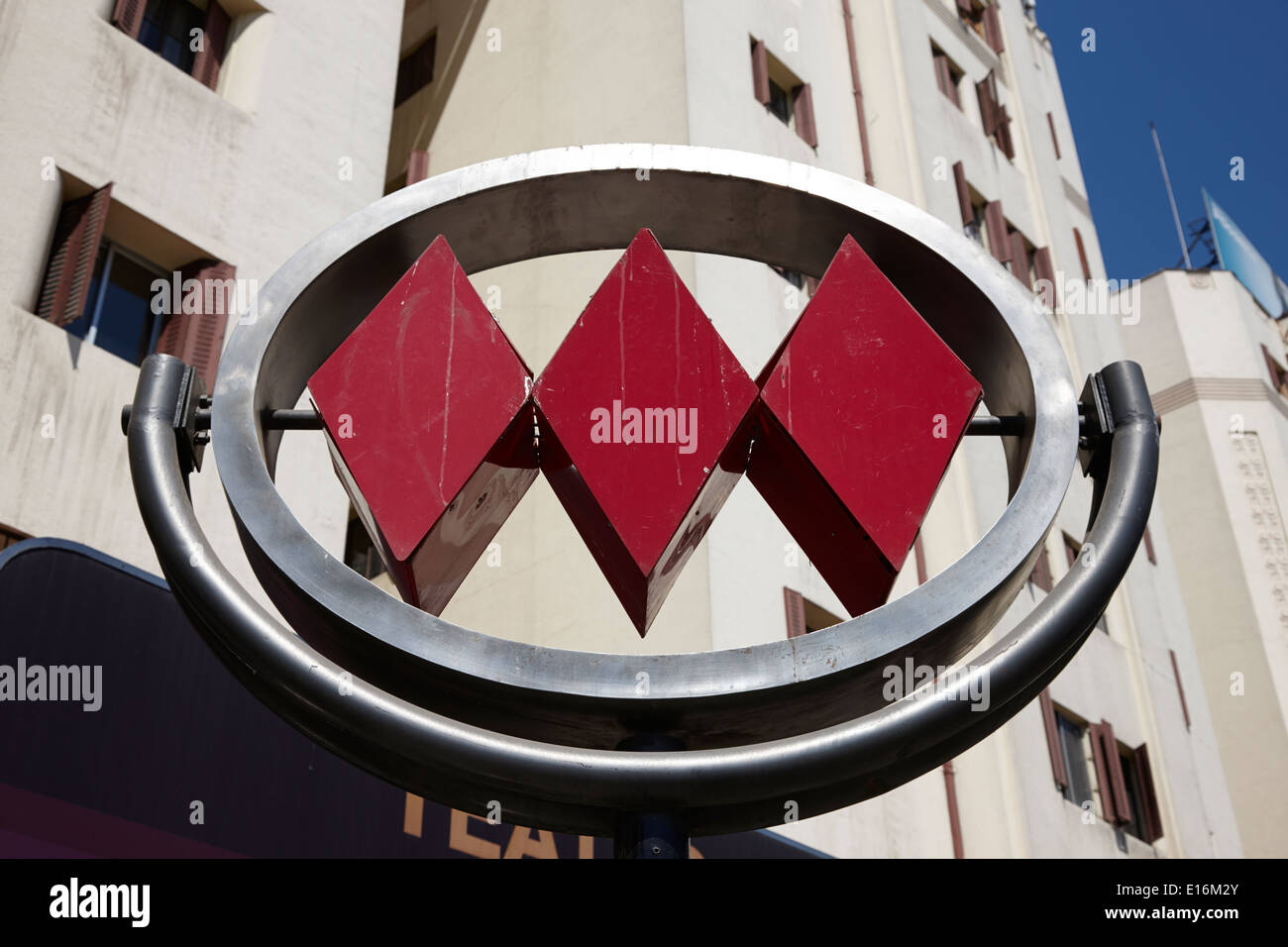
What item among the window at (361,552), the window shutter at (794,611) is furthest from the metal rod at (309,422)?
the window at (361,552)

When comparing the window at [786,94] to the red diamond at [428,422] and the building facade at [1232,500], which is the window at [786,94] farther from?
the building facade at [1232,500]

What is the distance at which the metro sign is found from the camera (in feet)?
12.5

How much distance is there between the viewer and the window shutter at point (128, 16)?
34.7ft

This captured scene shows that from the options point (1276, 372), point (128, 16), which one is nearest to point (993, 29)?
point (1276, 372)

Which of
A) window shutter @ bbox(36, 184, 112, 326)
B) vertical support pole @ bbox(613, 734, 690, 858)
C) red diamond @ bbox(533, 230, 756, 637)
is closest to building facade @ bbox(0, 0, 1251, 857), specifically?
window shutter @ bbox(36, 184, 112, 326)

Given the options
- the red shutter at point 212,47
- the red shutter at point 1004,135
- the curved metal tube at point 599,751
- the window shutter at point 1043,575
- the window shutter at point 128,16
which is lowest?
the curved metal tube at point 599,751

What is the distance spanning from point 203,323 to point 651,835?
8.18 metres

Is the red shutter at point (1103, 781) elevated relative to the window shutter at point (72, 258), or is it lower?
lower

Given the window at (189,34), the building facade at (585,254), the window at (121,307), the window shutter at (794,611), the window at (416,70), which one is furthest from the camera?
the window at (416,70)

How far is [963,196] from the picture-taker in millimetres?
19453

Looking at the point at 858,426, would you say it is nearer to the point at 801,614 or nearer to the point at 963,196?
the point at 801,614

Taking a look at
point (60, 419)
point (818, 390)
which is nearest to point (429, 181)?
point (818, 390)

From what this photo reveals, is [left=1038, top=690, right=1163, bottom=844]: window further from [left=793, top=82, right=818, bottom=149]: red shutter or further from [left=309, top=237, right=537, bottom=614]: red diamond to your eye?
[left=309, top=237, right=537, bottom=614]: red diamond
